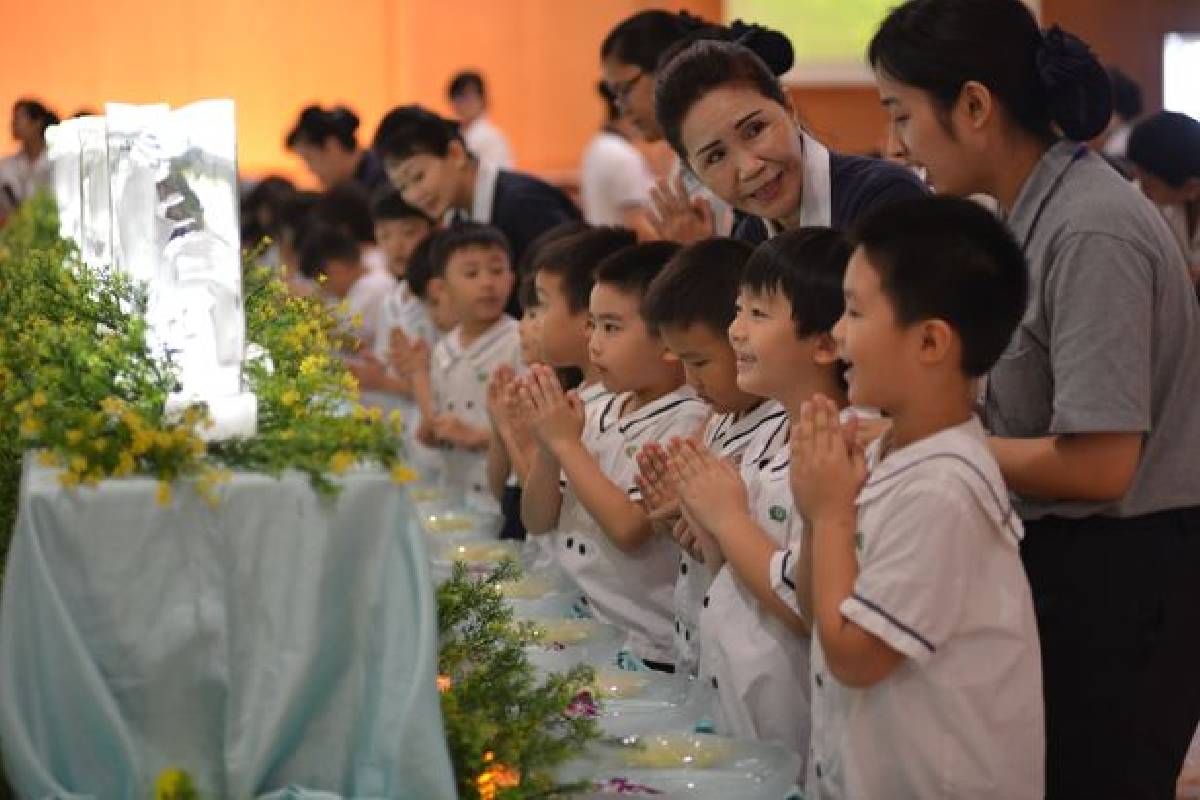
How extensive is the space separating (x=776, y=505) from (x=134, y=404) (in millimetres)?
991

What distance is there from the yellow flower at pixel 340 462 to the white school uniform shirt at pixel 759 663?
751mm

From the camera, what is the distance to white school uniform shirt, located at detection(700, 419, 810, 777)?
2.76m

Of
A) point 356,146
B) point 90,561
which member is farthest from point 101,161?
point 356,146

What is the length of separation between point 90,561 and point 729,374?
4.21 ft

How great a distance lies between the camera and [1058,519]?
2564 millimetres

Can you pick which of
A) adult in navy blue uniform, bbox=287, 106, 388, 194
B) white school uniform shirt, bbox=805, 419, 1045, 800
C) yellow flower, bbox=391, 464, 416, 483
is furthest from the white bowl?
adult in navy blue uniform, bbox=287, 106, 388, 194

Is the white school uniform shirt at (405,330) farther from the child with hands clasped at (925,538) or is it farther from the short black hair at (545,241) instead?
the child with hands clasped at (925,538)

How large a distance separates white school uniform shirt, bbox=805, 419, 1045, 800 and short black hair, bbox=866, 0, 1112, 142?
46 centimetres

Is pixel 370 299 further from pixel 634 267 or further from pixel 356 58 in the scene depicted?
pixel 356 58

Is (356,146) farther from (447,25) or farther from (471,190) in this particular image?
(447,25)

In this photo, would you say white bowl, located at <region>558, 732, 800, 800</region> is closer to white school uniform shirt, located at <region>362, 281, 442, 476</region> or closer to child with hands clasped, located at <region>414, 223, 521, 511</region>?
child with hands clasped, located at <region>414, 223, 521, 511</region>

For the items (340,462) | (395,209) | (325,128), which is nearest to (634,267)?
(340,462)

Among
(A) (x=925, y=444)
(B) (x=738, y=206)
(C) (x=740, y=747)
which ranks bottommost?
(C) (x=740, y=747)

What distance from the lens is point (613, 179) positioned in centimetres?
961
